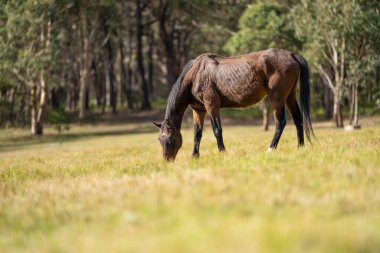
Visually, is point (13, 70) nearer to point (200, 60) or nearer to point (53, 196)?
point (200, 60)

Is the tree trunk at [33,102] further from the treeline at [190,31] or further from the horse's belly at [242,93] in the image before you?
the horse's belly at [242,93]

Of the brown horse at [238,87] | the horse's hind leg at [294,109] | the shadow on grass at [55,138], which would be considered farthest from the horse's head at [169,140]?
the shadow on grass at [55,138]

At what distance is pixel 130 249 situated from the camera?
5.15 m

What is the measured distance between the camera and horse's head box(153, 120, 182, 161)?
14.1 metres

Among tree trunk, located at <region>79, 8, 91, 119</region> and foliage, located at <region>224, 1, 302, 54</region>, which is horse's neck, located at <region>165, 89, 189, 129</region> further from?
tree trunk, located at <region>79, 8, 91, 119</region>

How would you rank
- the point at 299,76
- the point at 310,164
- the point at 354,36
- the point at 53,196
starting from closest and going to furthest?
the point at 53,196, the point at 310,164, the point at 299,76, the point at 354,36

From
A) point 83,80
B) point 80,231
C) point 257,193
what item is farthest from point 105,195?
point 83,80

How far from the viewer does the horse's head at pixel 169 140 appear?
14094mm

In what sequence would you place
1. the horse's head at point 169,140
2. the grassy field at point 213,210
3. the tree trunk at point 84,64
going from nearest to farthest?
the grassy field at point 213,210
the horse's head at point 169,140
the tree trunk at point 84,64

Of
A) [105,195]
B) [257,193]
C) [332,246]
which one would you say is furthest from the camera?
[105,195]

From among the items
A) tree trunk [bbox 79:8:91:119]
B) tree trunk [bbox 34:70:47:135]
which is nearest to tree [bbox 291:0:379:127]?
tree trunk [bbox 34:70:47:135]

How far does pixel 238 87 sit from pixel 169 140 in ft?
7.41

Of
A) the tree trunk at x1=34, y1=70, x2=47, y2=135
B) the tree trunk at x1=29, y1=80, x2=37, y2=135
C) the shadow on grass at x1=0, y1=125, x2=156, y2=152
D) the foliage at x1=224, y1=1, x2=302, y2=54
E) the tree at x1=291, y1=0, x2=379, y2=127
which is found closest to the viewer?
the tree at x1=291, y1=0, x2=379, y2=127

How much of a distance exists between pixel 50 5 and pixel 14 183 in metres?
37.4
